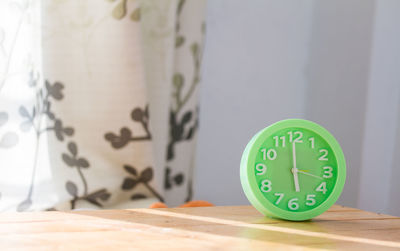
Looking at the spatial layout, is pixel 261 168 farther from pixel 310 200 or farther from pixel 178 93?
pixel 178 93

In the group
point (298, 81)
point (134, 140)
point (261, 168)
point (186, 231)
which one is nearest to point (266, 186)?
point (261, 168)

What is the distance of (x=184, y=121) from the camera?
1421 mm

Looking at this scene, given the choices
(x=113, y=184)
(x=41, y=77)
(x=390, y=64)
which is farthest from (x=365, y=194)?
(x=41, y=77)

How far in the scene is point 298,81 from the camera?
5.45 ft

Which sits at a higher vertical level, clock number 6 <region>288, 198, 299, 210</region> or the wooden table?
clock number 6 <region>288, 198, 299, 210</region>

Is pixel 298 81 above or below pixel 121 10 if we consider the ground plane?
below

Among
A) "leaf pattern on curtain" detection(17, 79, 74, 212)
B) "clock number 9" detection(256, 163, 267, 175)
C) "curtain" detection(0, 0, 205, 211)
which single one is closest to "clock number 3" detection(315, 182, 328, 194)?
"clock number 9" detection(256, 163, 267, 175)

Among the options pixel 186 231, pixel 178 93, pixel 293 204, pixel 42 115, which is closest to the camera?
pixel 186 231

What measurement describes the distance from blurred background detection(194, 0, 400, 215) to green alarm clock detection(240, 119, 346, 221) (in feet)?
2.00

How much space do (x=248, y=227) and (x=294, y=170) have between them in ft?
0.44

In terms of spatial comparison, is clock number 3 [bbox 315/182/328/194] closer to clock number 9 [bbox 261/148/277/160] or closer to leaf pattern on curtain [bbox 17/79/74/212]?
clock number 9 [bbox 261/148/277/160]

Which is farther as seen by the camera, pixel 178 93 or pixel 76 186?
pixel 178 93

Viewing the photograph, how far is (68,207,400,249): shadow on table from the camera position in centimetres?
70

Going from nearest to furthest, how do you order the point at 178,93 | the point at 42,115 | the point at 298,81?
the point at 42,115, the point at 178,93, the point at 298,81
